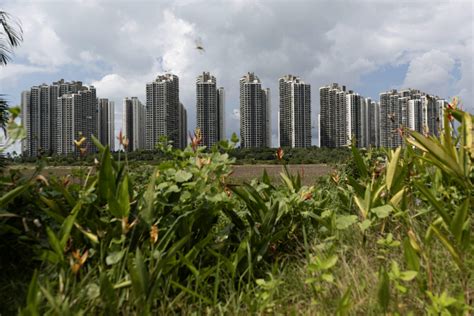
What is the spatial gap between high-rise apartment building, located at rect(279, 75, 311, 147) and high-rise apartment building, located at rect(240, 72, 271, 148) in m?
2.33

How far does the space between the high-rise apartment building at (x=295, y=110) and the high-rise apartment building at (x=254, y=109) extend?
2.33m

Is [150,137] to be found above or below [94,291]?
above

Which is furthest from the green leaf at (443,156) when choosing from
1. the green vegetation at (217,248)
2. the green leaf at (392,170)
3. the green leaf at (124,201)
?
the green leaf at (124,201)

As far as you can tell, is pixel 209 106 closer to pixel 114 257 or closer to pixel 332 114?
pixel 332 114

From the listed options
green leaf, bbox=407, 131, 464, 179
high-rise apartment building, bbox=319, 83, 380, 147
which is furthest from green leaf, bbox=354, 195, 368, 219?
high-rise apartment building, bbox=319, 83, 380, 147

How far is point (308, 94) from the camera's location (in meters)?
24.1

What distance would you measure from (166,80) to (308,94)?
44.1 feet

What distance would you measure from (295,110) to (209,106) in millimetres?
10919

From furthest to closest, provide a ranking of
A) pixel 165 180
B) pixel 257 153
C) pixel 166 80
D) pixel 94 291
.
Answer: pixel 257 153, pixel 166 80, pixel 165 180, pixel 94 291

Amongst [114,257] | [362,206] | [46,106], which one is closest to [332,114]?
[46,106]

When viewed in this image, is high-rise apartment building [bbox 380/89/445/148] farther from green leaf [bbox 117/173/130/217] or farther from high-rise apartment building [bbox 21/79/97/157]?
high-rise apartment building [bbox 21/79/97/157]

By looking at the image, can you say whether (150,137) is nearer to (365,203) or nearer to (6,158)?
(6,158)

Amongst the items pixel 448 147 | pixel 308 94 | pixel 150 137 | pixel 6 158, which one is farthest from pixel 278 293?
pixel 308 94

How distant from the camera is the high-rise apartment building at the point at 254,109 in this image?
63.6 ft
